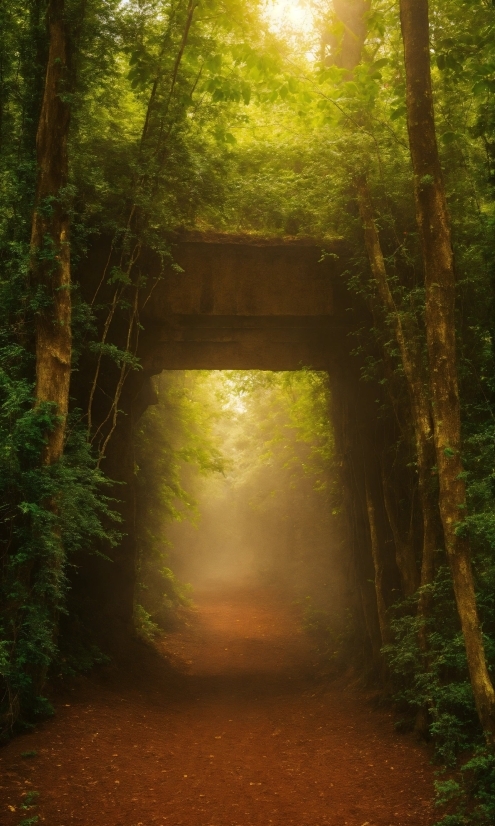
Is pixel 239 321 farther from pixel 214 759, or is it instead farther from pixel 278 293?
pixel 214 759

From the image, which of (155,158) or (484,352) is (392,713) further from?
(155,158)

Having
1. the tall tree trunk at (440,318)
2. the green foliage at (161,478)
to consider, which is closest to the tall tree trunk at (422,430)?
the tall tree trunk at (440,318)

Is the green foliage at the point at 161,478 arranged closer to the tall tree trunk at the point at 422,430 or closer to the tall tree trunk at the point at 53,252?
the tall tree trunk at the point at 53,252

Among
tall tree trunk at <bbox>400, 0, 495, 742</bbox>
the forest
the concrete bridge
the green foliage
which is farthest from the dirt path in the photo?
the concrete bridge

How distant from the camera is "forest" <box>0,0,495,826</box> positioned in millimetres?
6586

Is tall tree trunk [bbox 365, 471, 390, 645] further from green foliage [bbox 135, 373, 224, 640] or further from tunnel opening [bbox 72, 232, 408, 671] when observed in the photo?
green foliage [bbox 135, 373, 224, 640]

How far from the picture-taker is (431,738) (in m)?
6.98

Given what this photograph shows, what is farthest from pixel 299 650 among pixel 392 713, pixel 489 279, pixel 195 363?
pixel 489 279

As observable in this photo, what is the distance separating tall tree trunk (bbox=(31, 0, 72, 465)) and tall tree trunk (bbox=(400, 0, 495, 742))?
4.42 meters

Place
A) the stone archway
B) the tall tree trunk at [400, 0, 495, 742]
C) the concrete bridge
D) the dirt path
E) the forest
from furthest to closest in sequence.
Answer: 1. the concrete bridge
2. the stone archway
3. the forest
4. the tall tree trunk at [400, 0, 495, 742]
5. the dirt path

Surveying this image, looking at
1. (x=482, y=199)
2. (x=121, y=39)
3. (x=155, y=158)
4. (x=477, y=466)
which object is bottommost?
(x=477, y=466)

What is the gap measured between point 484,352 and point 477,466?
1484mm

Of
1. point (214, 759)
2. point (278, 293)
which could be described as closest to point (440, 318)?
point (278, 293)

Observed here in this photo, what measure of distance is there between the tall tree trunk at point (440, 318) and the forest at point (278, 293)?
0.08ft
